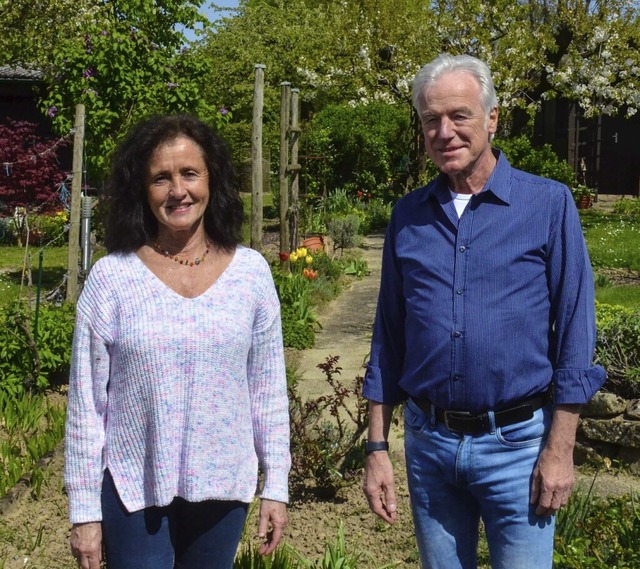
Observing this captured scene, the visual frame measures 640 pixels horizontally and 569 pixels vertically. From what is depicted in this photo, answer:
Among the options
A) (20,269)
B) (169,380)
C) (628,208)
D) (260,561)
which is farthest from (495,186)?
(628,208)

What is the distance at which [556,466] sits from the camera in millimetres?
2230

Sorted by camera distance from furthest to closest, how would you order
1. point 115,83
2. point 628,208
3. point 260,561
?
point 628,208
point 115,83
point 260,561

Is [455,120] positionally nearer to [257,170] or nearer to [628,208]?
[257,170]

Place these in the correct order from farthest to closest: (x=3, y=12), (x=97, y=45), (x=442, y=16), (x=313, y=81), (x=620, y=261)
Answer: (x=313, y=81) < (x=3, y=12) < (x=442, y=16) < (x=620, y=261) < (x=97, y=45)

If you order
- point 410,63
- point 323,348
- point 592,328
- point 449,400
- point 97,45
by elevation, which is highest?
point 410,63

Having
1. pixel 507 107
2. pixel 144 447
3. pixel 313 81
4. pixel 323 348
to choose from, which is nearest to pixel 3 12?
Answer: pixel 313 81

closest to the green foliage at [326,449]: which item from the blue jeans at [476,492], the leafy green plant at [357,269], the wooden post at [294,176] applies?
the blue jeans at [476,492]

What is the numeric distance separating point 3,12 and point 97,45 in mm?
6651

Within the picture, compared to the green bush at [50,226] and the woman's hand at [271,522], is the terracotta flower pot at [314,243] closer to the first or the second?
the green bush at [50,226]

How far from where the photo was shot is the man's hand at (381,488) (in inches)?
98.0

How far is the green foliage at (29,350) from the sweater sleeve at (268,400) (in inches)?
148

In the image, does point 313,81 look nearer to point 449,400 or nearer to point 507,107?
point 507,107

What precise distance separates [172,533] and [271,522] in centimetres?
26

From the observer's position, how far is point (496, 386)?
226 cm
